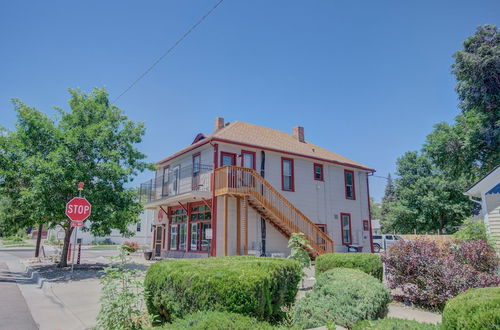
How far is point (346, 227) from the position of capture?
2172 centimetres

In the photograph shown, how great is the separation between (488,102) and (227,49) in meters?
16.9

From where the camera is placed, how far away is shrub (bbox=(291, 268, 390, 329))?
16.5 ft

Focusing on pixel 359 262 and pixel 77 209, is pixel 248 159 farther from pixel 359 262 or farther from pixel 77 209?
pixel 359 262

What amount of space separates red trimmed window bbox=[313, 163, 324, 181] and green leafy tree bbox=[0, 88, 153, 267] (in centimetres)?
1036

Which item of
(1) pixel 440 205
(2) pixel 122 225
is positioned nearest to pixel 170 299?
(2) pixel 122 225

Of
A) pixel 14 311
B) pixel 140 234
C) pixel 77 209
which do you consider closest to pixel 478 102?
pixel 77 209

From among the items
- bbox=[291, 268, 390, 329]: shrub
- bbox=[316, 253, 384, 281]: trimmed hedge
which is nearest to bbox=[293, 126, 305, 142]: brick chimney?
bbox=[316, 253, 384, 281]: trimmed hedge

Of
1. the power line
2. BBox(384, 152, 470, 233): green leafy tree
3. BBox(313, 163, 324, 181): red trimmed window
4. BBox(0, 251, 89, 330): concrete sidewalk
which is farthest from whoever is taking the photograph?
BBox(384, 152, 470, 233): green leafy tree

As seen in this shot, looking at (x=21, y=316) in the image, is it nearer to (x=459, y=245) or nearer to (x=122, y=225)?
(x=122, y=225)

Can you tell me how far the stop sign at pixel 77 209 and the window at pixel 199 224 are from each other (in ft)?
22.3

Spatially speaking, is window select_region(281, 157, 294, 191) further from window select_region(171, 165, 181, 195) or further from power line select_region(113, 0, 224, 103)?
power line select_region(113, 0, 224, 103)

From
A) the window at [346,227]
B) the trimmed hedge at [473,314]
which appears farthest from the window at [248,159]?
the trimmed hedge at [473,314]

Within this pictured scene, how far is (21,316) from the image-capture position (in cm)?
757

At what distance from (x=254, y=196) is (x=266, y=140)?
15.5ft
